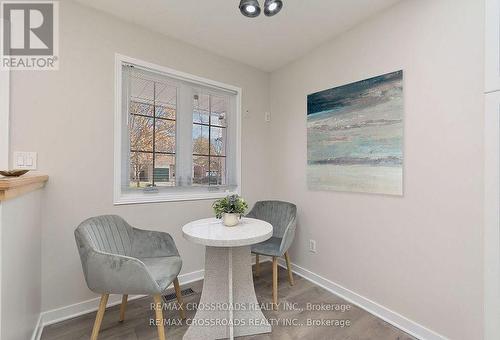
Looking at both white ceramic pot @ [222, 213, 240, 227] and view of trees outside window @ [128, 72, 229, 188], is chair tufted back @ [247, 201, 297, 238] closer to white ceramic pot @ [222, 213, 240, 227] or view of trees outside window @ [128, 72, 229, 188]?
view of trees outside window @ [128, 72, 229, 188]

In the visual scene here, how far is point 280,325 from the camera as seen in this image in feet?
6.13

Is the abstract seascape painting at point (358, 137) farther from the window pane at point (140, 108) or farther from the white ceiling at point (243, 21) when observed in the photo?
the window pane at point (140, 108)

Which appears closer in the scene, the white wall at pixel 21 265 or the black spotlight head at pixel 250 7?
the white wall at pixel 21 265

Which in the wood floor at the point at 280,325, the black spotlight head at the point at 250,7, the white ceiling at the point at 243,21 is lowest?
the wood floor at the point at 280,325

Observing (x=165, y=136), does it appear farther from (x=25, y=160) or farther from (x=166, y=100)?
(x=25, y=160)

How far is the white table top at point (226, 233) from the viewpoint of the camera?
1478mm

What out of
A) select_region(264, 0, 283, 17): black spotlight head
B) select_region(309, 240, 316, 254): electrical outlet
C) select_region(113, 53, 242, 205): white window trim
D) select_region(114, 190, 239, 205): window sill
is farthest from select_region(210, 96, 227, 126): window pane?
select_region(309, 240, 316, 254): electrical outlet

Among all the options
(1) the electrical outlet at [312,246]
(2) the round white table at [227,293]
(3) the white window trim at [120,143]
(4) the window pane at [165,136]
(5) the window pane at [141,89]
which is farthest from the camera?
(1) the electrical outlet at [312,246]

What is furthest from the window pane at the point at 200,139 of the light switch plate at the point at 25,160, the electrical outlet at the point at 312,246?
the electrical outlet at the point at 312,246

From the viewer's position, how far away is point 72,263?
1939 millimetres

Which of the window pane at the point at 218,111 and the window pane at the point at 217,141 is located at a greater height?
the window pane at the point at 218,111

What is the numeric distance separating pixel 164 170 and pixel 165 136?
357mm

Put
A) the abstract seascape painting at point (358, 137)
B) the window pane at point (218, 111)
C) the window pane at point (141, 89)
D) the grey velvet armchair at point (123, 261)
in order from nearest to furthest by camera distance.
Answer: the grey velvet armchair at point (123, 261), the abstract seascape painting at point (358, 137), the window pane at point (141, 89), the window pane at point (218, 111)

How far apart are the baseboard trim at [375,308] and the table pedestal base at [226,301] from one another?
2.98ft
